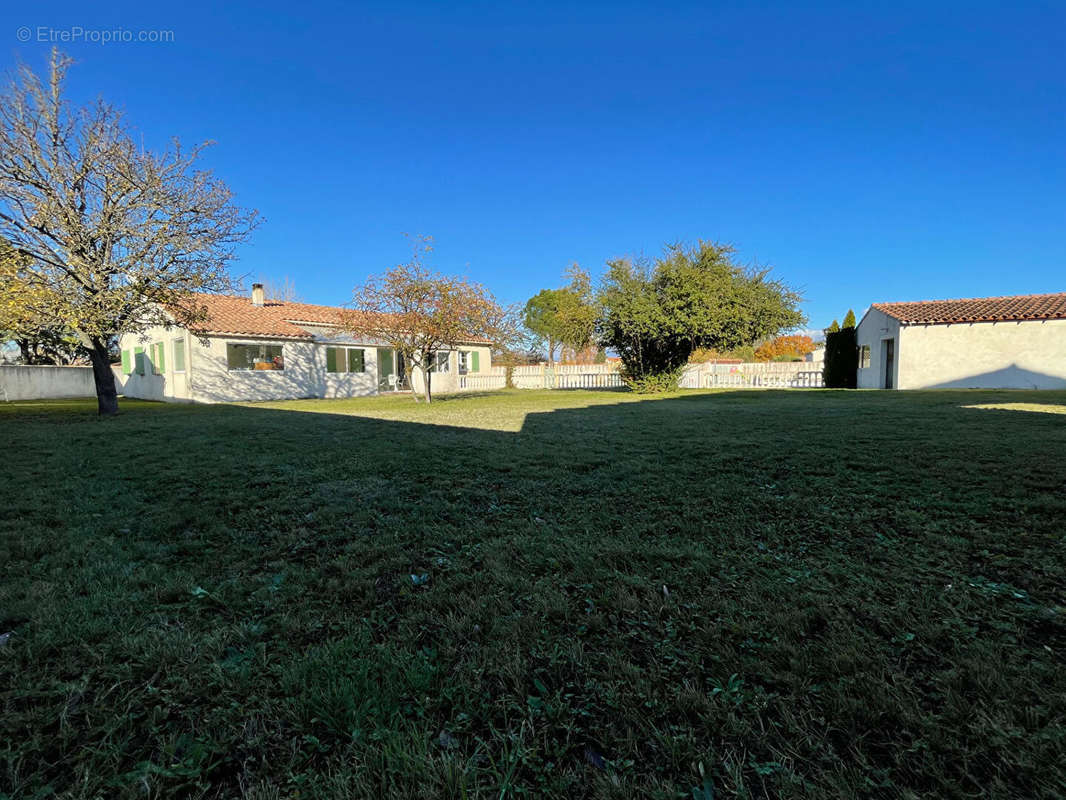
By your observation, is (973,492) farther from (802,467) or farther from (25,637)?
(25,637)

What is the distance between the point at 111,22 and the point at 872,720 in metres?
15.8

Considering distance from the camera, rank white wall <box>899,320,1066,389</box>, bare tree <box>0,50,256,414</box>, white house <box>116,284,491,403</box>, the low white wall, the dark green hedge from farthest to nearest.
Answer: the dark green hedge
the low white wall
white house <box>116,284,491,403</box>
white wall <box>899,320,1066,389</box>
bare tree <box>0,50,256,414</box>

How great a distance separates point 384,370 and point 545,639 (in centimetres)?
2140

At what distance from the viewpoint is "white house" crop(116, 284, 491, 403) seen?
1670cm

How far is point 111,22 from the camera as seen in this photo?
32.5 feet

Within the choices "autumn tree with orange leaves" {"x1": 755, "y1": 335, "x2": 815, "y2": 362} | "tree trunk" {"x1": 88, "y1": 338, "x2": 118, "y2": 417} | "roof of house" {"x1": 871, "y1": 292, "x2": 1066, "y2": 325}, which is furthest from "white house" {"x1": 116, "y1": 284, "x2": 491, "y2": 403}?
"autumn tree with orange leaves" {"x1": 755, "y1": 335, "x2": 815, "y2": 362}

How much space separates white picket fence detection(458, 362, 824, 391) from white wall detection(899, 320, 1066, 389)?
6.38 metres

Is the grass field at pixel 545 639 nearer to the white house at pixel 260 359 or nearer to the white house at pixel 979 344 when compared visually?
the white house at pixel 260 359

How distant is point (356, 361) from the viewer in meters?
20.8

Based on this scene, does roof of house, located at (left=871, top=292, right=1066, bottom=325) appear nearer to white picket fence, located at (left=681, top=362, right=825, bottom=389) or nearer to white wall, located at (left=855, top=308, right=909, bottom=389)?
white wall, located at (left=855, top=308, right=909, bottom=389)

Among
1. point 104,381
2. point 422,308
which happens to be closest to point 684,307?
point 422,308

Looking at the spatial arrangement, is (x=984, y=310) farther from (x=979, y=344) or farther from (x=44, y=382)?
(x=44, y=382)

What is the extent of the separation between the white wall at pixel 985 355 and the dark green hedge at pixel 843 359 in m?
3.93

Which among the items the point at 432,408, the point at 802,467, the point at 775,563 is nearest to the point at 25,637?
the point at 775,563
